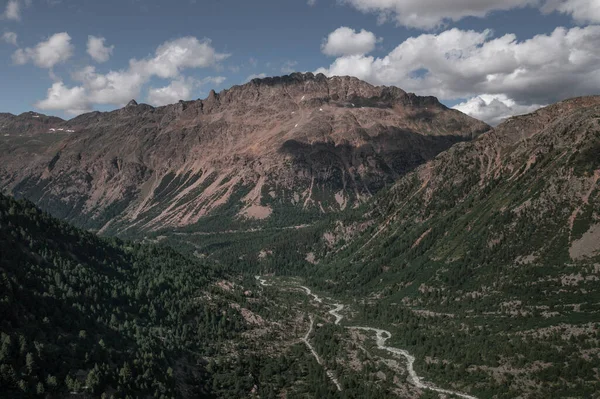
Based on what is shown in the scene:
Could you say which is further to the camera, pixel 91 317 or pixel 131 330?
pixel 131 330

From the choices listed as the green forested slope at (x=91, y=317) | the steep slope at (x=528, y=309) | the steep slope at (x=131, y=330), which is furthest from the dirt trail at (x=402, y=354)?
the green forested slope at (x=91, y=317)

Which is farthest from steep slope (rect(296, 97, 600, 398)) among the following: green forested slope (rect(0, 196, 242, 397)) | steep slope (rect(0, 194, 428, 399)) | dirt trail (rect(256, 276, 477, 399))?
green forested slope (rect(0, 196, 242, 397))

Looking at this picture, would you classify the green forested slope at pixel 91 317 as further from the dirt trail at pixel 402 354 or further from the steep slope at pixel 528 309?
→ the steep slope at pixel 528 309

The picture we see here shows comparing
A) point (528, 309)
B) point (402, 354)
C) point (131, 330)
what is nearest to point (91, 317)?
point (131, 330)

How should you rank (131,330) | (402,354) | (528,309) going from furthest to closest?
(528,309)
(402,354)
(131,330)

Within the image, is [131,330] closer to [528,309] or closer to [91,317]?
[91,317]

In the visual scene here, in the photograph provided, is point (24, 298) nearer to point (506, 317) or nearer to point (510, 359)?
point (510, 359)

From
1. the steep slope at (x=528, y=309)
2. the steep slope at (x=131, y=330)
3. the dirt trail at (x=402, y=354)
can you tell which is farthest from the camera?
the dirt trail at (x=402, y=354)

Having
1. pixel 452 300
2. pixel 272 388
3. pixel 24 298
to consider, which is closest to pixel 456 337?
pixel 452 300

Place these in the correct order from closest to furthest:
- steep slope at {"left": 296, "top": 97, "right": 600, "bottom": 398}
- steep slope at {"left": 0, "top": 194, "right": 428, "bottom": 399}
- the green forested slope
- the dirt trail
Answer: the green forested slope
steep slope at {"left": 0, "top": 194, "right": 428, "bottom": 399}
steep slope at {"left": 296, "top": 97, "right": 600, "bottom": 398}
the dirt trail

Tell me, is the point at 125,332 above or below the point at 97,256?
below

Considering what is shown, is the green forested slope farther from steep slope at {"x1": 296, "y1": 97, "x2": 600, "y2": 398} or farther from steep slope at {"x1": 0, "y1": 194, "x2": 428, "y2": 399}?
steep slope at {"x1": 296, "y1": 97, "x2": 600, "y2": 398}
